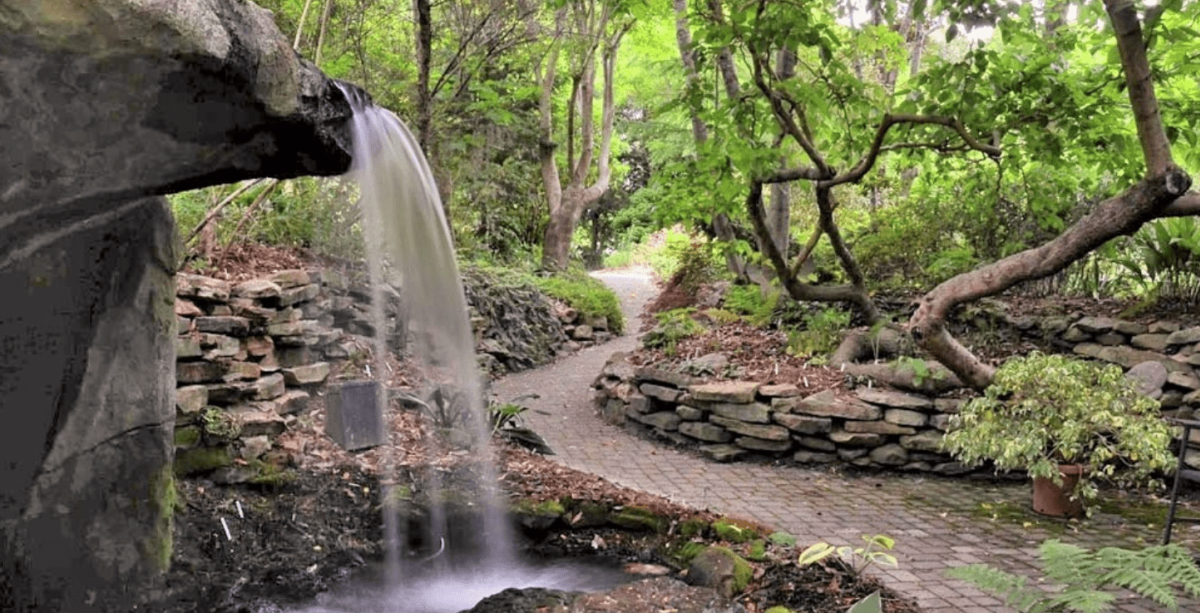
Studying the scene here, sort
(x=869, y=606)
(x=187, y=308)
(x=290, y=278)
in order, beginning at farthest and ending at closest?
(x=290, y=278) < (x=187, y=308) < (x=869, y=606)

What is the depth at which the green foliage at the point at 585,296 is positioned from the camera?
42.0 ft

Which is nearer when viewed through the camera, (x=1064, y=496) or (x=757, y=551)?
(x=757, y=551)

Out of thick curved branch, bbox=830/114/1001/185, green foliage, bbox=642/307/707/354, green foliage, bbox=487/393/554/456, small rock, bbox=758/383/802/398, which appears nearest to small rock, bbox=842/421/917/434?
small rock, bbox=758/383/802/398

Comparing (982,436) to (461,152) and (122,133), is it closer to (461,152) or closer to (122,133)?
(122,133)

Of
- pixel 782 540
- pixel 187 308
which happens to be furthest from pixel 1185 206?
pixel 187 308

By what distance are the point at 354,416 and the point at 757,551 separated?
279 centimetres

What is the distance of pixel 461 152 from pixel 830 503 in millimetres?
9716

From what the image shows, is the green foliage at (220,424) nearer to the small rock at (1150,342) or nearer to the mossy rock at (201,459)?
the mossy rock at (201,459)

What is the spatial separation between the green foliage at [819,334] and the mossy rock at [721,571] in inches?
173

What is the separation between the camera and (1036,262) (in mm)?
5488

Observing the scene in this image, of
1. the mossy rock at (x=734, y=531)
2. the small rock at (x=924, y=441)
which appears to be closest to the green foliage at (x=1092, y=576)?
the mossy rock at (x=734, y=531)

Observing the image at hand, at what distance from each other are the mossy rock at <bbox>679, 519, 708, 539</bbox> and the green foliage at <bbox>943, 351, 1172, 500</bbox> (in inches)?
88.5

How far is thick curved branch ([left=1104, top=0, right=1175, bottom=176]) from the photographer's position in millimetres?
4348

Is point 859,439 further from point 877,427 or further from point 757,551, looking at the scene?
point 757,551
